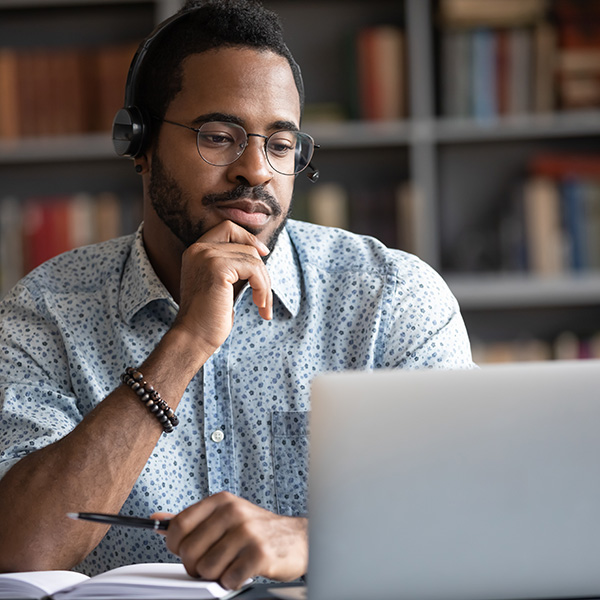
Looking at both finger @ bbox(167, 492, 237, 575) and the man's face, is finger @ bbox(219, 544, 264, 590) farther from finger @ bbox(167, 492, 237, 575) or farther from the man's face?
the man's face

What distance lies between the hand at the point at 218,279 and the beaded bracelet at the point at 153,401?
107mm

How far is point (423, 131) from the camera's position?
A: 2.59 meters

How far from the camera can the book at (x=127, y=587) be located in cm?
78

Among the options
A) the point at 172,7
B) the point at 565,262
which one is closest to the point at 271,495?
the point at 565,262

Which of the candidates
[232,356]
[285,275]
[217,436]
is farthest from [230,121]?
[217,436]

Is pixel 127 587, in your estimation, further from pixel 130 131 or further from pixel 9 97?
pixel 9 97

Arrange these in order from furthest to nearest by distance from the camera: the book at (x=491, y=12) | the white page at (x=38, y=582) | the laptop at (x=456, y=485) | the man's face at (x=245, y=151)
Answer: the book at (x=491, y=12)
the man's face at (x=245, y=151)
the white page at (x=38, y=582)
the laptop at (x=456, y=485)

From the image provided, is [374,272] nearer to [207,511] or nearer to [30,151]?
[207,511]

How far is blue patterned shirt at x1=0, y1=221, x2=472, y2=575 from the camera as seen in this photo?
4.18 feet

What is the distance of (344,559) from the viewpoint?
71cm

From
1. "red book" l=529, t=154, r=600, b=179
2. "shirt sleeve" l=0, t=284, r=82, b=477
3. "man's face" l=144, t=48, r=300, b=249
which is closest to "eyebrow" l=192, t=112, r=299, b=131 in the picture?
"man's face" l=144, t=48, r=300, b=249

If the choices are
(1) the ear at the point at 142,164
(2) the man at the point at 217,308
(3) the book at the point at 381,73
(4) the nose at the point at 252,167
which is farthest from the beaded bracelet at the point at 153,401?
(3) the book at the point at 381,73

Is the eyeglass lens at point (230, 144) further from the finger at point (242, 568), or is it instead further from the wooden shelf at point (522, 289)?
the wooden shelf at point (522, 289)

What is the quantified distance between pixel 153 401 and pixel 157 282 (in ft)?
1.06
